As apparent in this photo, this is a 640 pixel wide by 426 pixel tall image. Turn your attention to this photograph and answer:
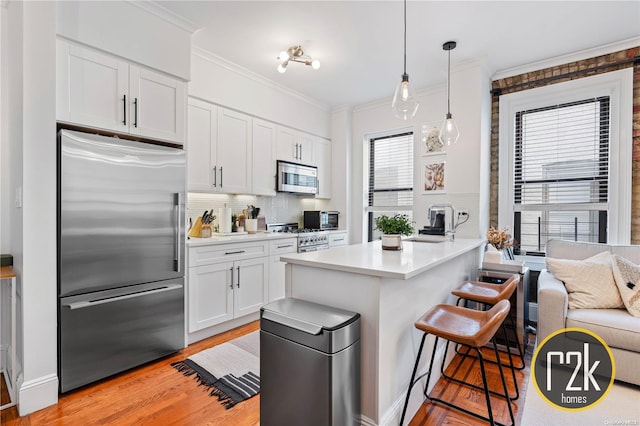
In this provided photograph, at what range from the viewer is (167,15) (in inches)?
105

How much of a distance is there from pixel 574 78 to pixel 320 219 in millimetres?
3392

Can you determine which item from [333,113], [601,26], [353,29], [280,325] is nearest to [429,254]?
[280,325]

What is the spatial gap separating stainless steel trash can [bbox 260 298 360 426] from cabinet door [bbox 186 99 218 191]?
2078mm

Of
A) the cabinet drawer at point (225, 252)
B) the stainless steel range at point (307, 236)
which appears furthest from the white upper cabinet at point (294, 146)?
the cabinet drawer at point (225, 252)

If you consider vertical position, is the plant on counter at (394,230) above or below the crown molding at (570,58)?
below

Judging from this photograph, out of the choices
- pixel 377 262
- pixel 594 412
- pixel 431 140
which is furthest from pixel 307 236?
pixel 594 412

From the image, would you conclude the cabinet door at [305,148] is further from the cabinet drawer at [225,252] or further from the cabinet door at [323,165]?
the cabinet drawer at [225,252]

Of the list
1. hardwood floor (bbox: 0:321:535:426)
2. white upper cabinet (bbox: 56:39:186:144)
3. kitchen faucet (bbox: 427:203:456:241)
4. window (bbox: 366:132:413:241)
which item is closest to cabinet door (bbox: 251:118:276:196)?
white upper cabinet (bbox: 56:39:186:144)

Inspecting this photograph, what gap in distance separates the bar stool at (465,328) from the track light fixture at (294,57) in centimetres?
264

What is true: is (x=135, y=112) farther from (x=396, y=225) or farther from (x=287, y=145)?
(x=396, y=225)

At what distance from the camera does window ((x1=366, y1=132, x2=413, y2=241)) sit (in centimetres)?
466

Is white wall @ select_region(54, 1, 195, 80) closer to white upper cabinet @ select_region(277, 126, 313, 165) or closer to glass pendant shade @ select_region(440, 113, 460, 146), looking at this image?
white upper cabinet @ select_region(277, 126, 313, 165)

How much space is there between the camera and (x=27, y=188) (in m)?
1.95

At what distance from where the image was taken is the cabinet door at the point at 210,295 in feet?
9.45
